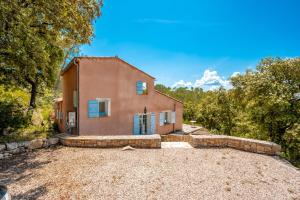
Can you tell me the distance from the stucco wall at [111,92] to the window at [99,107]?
0.22 metres

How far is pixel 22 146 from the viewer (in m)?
7.87

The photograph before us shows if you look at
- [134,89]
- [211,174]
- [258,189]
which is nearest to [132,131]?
[134,89]

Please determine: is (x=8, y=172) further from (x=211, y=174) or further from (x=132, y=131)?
(x=132, y=131)

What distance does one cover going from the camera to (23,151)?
25.9 feet

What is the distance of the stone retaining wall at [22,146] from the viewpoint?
7.35 metres

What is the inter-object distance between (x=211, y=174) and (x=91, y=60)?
32.3 feet

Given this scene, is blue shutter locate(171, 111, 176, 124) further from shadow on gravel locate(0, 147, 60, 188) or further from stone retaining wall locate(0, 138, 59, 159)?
shadow on gravel locate(0, 147, 60, 188)

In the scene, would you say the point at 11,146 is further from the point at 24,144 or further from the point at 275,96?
the point at 275,96

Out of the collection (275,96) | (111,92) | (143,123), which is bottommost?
(143,123)

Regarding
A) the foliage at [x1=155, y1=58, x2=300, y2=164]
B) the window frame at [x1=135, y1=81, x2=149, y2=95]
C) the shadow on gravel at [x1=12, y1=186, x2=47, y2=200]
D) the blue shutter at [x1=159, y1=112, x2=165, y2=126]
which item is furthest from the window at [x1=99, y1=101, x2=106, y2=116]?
the foliage at [x1=155, y1=58, x2=300, y2=164]

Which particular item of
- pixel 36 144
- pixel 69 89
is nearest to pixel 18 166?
pixel 36 144

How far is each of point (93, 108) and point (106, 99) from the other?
44.2 inches

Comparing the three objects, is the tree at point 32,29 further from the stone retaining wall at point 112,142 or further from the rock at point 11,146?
the stone retaining wall at point 112,142

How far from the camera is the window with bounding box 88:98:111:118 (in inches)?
475
